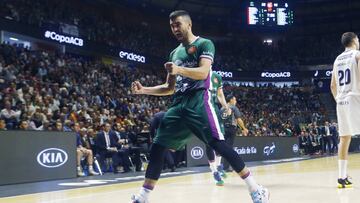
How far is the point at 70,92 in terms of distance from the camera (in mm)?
16312

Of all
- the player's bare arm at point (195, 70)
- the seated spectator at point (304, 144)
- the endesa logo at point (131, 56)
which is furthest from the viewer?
the endesa logo at point (131, 56)

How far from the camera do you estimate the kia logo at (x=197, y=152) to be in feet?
41.2

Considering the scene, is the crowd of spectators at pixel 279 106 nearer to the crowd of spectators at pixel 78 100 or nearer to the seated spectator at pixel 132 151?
the crowd of spectators at pixel 78 100

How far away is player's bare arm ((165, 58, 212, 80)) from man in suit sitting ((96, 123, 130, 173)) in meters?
7.86

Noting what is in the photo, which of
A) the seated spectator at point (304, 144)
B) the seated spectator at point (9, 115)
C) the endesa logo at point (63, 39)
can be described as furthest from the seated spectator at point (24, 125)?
the seated spectator at point (304, 144)

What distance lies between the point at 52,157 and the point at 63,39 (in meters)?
13.6

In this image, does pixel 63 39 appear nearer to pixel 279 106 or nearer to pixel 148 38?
pixel 148 38

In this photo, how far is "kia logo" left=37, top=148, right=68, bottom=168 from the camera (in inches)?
337

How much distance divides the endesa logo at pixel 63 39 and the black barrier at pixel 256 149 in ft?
36.9

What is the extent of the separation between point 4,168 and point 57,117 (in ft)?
16.8

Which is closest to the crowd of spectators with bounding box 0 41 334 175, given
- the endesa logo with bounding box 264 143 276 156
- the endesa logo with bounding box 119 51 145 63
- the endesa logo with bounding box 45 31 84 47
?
the endesa logo with bounding box 119 51 145 63

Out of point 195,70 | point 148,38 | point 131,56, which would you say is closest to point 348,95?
point 195,70

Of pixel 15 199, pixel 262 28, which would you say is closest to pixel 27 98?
pixel 15 199

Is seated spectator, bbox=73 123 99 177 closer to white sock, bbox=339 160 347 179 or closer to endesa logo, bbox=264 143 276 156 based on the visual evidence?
white sock, bbox=339 160 347 179
